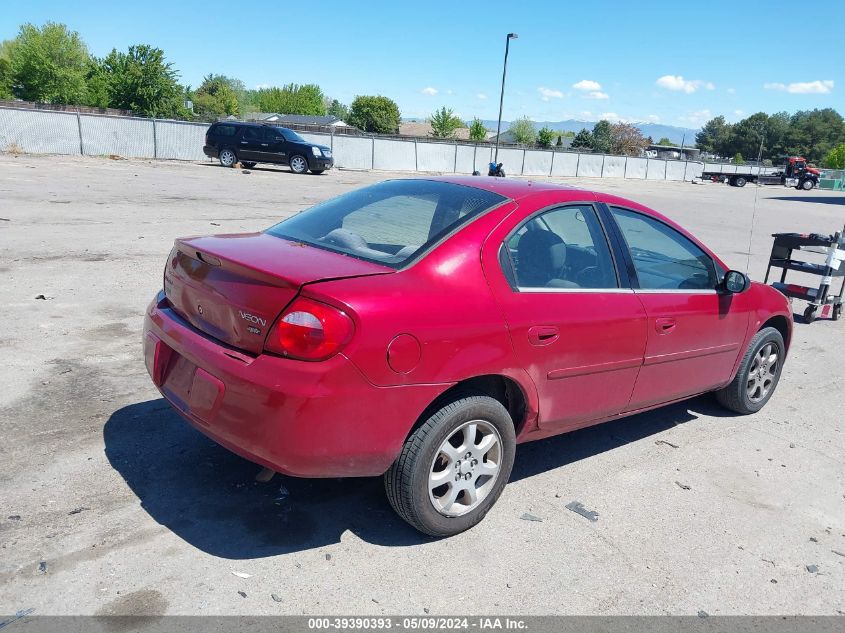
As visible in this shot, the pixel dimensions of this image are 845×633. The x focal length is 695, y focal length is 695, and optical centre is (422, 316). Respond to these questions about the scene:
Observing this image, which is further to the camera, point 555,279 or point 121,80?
point 121,80

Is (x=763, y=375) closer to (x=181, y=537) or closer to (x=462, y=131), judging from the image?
(x=181, y=537)

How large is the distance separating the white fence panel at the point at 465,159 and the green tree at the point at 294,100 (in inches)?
4244

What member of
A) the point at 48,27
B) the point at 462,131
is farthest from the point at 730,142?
the point at 48,27

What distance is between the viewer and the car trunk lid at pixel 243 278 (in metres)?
2.91

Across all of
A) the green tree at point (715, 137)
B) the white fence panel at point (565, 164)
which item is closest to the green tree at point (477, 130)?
the green tree at point (715, 137)

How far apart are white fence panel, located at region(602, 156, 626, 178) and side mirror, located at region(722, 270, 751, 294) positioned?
49.6 metres

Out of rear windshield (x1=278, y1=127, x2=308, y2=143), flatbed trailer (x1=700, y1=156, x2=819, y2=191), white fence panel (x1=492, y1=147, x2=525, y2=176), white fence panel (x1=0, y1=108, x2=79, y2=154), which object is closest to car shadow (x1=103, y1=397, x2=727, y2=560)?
rear windshield (x1=278, y1=127, x2=308, y2=143)

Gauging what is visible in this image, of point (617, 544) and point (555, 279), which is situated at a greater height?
point (555, 279)

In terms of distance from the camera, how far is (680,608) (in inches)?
115

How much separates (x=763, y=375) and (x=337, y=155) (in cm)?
3131

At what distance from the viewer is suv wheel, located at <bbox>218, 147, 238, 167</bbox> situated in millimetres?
27641

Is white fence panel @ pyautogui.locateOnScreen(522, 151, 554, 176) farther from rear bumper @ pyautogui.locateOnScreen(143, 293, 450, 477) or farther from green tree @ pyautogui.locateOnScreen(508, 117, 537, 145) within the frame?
green tree @ pyautogui.locateOnScreen(508, 117, 537, 145)

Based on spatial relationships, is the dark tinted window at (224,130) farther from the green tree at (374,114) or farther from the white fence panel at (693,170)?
the green tree at (374,114)

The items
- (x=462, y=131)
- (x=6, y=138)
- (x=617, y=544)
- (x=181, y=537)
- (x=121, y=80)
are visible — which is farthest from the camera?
(x=462, y=131)
